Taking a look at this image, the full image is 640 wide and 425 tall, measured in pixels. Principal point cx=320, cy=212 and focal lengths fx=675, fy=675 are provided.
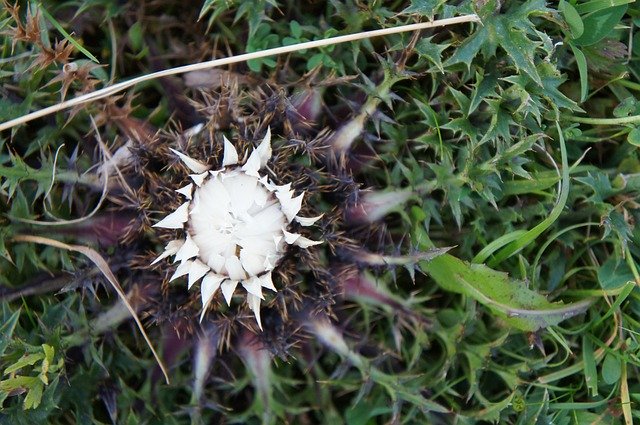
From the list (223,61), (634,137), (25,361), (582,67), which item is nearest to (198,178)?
(223,61)

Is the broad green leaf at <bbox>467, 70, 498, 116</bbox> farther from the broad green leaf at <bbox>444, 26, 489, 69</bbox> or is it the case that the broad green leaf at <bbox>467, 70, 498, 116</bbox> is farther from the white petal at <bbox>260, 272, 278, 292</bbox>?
the white petal at <bbox>260, 272, 278, 292</bbox>

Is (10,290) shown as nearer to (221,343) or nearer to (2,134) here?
(2,134)

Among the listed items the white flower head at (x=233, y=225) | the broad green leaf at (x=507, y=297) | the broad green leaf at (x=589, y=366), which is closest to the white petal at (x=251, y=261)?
the white flower head at (x=233, y=225)

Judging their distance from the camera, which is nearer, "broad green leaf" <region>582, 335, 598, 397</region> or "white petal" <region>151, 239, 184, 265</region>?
"white petal" <region>151, 239, 184, 265</region>

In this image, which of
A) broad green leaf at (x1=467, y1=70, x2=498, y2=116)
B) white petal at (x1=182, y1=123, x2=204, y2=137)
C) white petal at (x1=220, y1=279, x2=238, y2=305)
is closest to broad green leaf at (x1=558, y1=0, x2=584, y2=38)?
broad green leaf at (x1=467, y1=70, x2=498, y2=116)

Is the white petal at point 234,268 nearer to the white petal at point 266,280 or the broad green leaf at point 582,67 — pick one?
the white petal at point 266,280

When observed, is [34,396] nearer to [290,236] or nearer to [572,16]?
[290,236]

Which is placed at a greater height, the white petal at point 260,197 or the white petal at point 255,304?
the white petal at point 260,197
